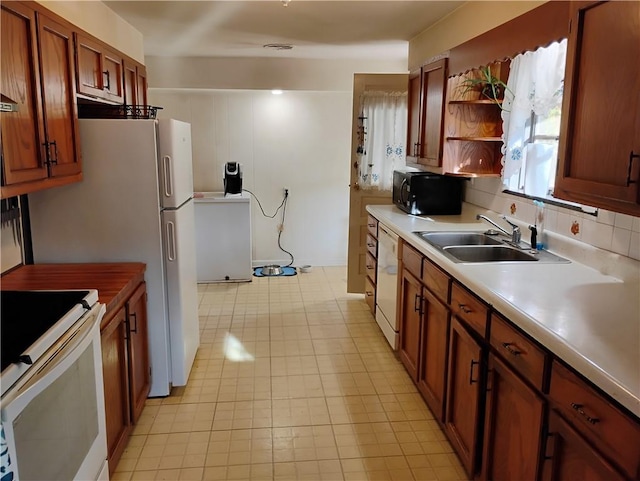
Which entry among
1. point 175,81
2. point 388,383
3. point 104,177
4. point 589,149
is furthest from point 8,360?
point 175,81

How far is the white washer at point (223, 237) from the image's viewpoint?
509cm

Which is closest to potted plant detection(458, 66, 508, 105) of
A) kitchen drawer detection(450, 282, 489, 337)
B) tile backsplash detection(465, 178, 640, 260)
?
tile backsplash detection(465, 178, 640, 260)

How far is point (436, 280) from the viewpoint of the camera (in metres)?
2.46

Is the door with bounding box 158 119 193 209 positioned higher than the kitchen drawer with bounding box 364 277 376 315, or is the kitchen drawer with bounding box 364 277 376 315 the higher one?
the door with bounding box 158 119 193 209

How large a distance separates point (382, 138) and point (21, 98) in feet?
10.2

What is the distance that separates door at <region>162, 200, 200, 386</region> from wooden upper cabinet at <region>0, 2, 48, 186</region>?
775mm

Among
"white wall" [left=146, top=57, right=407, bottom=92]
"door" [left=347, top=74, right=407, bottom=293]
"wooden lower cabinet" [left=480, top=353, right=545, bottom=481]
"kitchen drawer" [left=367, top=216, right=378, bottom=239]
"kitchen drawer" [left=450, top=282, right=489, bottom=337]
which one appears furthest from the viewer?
"white wall" [left=146, top=57, right=407, bottom=92]

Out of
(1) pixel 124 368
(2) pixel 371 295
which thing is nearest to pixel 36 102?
(1) pixel 124 368

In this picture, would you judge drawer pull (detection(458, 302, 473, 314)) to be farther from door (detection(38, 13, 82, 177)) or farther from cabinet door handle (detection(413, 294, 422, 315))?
door (detection(38, 13, 82, 177))

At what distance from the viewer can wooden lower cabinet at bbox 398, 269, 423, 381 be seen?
2.81 m

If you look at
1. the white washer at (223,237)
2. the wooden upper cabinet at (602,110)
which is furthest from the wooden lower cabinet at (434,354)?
the white washer at (223,237)

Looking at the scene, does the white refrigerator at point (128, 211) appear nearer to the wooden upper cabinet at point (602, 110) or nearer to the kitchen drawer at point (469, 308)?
the kitchen drawer at point (469, 308)

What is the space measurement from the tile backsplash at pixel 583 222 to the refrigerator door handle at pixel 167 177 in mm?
1975

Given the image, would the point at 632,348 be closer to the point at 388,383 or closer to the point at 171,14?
the point at 388,383
